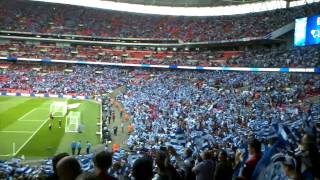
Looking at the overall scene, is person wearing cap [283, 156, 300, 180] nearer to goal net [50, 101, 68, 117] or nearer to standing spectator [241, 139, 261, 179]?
standing spectator [241, 139, 261, 179]

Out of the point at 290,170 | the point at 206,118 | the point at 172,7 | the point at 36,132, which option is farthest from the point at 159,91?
the point at 290,170

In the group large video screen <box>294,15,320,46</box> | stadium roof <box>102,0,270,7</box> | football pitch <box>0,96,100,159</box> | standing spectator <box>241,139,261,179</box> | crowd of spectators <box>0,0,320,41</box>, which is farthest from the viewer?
stadium roof <box>102,0,270,7</box>

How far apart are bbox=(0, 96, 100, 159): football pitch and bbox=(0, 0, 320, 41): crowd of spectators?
29.6m

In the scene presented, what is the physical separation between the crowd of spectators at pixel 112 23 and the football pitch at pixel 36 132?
97.1 ft

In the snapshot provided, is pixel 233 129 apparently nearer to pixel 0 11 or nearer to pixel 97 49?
pixel 97 49

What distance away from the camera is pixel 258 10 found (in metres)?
63.1

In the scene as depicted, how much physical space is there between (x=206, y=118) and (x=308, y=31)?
14.0 metres

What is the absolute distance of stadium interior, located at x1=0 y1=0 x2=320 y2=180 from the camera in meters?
5.70

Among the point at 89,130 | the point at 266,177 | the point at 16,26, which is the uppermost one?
the point at 16,26

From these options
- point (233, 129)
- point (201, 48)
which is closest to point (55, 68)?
point (201, 48)

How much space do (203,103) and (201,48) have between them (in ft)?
106

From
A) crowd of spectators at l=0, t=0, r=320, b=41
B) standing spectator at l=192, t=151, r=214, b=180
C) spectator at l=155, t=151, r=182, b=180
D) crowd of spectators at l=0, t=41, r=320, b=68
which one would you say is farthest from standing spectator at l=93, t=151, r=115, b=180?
crowd of spectators at l=0, t=0, r=320, b=41

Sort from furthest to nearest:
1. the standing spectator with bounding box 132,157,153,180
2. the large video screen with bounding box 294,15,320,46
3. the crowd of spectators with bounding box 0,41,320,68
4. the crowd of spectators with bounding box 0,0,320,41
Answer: the crowd of spectators with bounding box 0,0,320,41 → the crowd of spectators with bounding box 0,41,320,68 → the large video screen with bounding box 294,15,320,46 → the standing spectator with bounding box 132,157,153,180

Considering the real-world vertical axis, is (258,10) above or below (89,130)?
above
